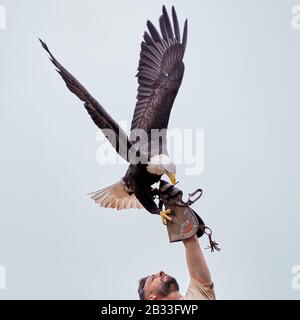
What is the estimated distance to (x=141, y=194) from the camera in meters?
4.71

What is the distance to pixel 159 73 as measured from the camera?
5.88 metres

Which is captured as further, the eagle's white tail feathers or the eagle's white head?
the eagle's white tail feathers

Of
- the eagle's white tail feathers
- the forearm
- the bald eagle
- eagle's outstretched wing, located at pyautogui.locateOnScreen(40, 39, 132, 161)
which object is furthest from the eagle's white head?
the forearm

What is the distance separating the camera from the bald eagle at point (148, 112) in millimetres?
4586

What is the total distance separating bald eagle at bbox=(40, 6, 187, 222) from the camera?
15.0ft

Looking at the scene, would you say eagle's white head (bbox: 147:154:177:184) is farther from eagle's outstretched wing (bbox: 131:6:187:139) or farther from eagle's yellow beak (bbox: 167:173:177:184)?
eagle's outstretched wing (bbox: 131:6:187:139)

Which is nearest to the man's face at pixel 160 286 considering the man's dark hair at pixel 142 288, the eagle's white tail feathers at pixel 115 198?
the man's dark hair at pixel 142 288

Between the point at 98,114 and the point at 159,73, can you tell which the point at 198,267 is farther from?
the point at 159,73

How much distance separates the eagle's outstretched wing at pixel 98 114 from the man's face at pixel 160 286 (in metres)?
1.10

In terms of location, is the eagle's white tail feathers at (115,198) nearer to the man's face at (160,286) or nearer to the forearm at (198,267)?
the man's face at (160,286)

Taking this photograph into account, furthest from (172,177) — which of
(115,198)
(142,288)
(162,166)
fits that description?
(115,198)
